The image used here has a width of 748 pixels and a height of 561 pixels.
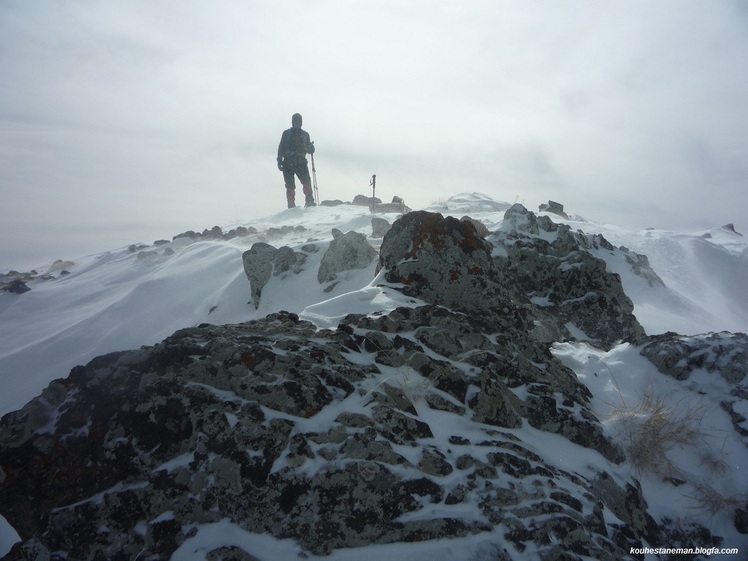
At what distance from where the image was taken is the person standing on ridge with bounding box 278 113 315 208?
49.5ft

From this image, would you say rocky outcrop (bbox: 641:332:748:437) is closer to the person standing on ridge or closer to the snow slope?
the snow slope

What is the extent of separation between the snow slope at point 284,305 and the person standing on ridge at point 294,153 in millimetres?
2984

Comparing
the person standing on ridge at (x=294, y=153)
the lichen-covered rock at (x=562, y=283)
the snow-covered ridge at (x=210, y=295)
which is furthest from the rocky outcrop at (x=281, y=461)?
the person standing on ridge at (x=294, y=153)

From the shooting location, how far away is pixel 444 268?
171 inches

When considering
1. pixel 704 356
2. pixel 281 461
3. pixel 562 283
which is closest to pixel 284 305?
pixel 562 283

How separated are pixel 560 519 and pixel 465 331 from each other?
1599 millimetres

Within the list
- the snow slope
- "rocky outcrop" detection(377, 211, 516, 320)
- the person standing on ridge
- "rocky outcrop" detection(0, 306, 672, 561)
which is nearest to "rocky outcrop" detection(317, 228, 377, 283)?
the snow slope

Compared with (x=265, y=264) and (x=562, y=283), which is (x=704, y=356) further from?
(x=265, y=264)

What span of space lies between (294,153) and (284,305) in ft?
30.8

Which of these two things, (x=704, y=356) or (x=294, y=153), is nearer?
Answer: (x=704, y=356)

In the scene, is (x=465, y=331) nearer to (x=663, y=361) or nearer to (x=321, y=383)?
(x=321, y=383)

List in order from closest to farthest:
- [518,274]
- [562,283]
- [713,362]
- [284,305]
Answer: [713,362] < [562,283] < [518,274] < [284,305]

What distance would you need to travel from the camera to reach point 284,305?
7039 millimetres

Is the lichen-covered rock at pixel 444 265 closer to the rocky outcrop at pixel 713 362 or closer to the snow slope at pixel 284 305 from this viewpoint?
the snow slope at pixel 284 305
